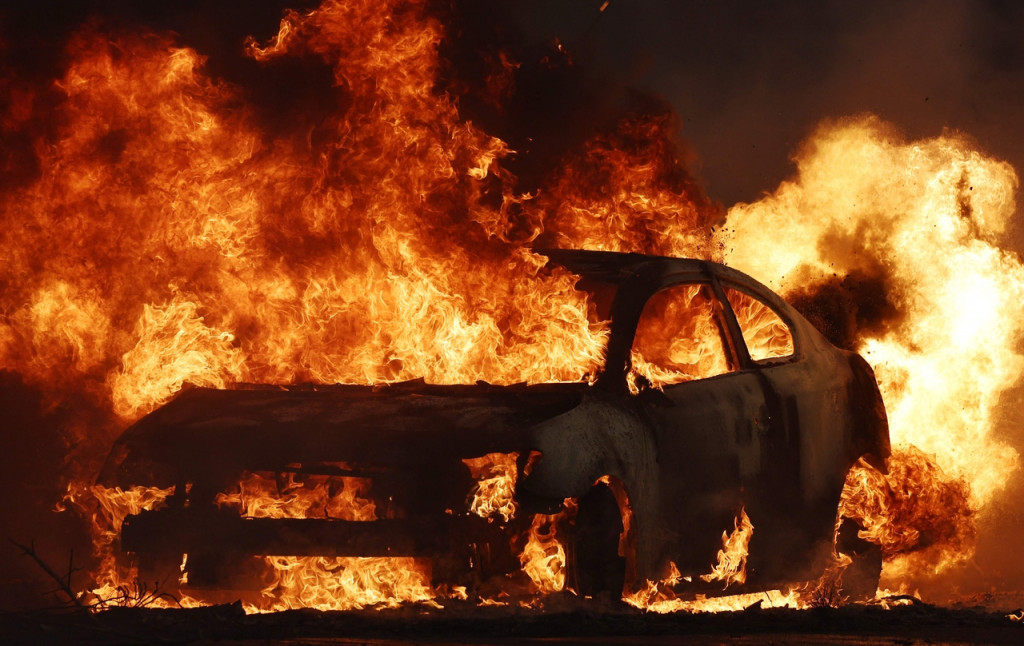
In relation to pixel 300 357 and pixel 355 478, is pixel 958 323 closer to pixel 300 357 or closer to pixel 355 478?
pixel 300 357

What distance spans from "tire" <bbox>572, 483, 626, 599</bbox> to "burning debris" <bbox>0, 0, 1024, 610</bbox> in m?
0.02

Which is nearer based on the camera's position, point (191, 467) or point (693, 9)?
point (191, 467)

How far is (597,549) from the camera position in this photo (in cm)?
668

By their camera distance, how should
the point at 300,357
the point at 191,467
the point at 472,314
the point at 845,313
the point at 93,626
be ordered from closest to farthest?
the point at 93,626 → the point at 191,467 → the point at 472,314 → the point at 300,357 → the point at 845,313

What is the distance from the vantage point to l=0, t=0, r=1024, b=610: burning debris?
672 centimetres

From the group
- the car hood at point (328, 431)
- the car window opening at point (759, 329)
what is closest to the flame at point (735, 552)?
the car hood at point (328, 431)

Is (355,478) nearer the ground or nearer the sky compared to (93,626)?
nearer the sky

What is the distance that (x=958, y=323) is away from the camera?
465 inches

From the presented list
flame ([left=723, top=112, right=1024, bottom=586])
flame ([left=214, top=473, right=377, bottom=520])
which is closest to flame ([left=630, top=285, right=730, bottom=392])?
flame ([left=214, top=473, right=377, bottom=520])

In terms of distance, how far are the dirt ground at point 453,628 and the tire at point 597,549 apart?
0.39 ft

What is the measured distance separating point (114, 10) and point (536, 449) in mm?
6865

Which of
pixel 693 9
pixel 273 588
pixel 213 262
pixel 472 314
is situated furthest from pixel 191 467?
pixel 693 9

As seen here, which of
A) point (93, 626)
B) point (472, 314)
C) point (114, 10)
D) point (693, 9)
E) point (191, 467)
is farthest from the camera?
point (693, 9)

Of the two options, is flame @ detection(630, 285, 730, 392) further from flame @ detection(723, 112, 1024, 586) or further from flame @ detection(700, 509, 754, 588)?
flame @ detection(723, 112, 1024, 586)
